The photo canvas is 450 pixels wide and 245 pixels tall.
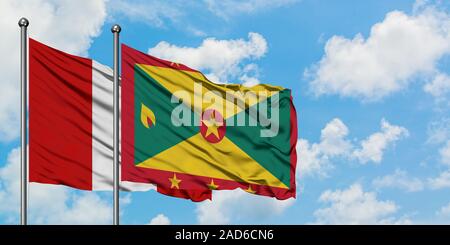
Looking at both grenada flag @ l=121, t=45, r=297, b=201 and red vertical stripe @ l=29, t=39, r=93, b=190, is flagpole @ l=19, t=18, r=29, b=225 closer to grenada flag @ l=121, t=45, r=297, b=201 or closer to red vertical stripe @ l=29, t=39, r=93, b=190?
red vertical stripe @ l=29, t=39, r=93, b=190

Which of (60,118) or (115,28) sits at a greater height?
(115,28)

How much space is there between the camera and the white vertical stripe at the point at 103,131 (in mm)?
17547

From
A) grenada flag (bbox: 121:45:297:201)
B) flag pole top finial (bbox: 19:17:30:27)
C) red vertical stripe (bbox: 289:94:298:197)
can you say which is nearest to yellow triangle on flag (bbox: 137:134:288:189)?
grenada flag (bbox: 121:45:297:201)

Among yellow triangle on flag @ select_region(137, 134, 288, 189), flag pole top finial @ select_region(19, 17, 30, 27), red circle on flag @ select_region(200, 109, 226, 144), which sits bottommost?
yellow triangle on flag @ select_region(137, 134, 288, 189)

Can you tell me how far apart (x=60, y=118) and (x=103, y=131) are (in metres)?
1.10

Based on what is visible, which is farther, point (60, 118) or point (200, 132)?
point (200, 132)

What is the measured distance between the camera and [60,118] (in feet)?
56.0

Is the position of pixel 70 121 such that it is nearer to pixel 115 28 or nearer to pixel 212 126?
pixel 115 28

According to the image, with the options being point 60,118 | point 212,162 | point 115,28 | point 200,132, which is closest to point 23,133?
point 60,118

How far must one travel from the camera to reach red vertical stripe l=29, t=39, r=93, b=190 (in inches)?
660

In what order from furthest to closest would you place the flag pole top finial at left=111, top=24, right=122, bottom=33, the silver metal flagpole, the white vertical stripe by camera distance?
the white vertical stripe
the flag pole top finial at left=111, top=24, right=122, bottom=33
the silver metal flagpole
